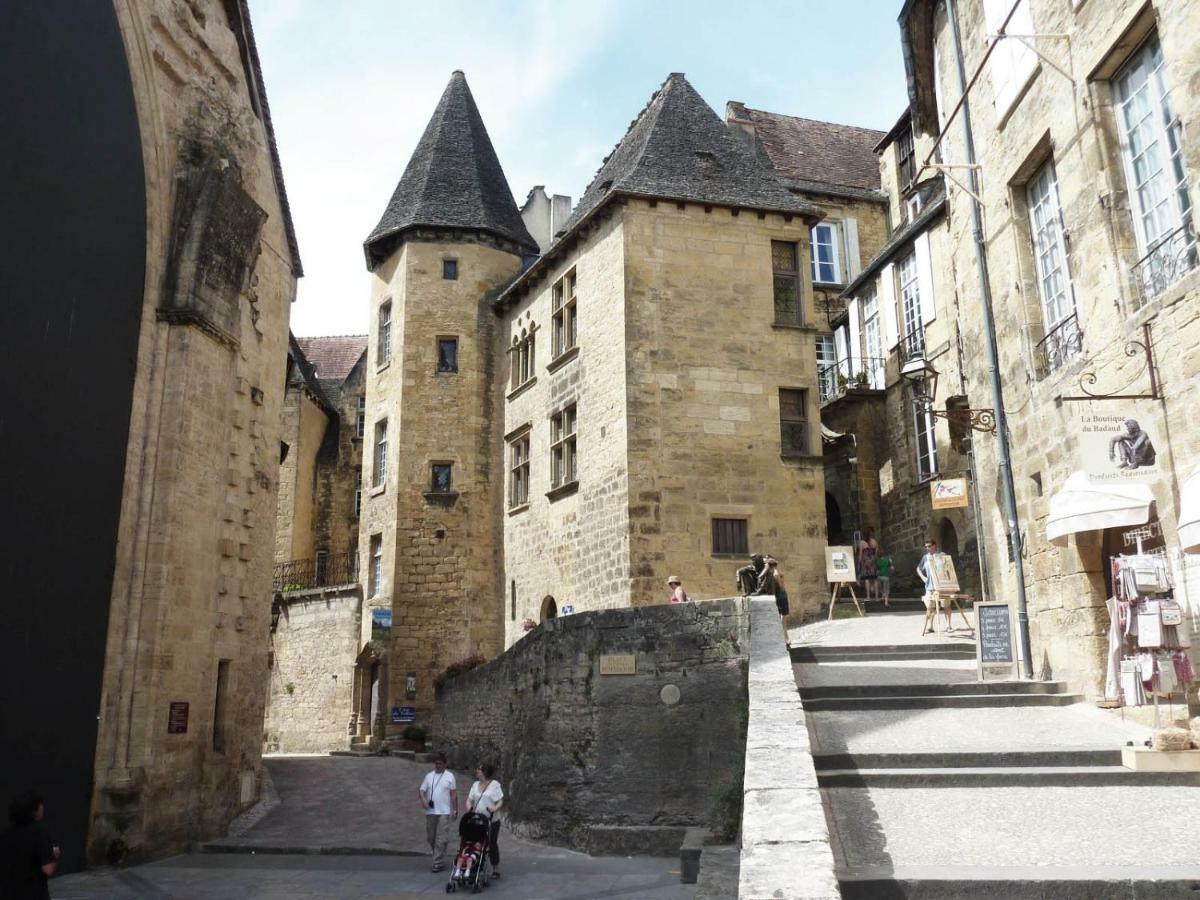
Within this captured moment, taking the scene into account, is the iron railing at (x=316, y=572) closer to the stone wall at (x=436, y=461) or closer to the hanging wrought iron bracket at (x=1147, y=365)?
the stone wall at (x=436, y=461)

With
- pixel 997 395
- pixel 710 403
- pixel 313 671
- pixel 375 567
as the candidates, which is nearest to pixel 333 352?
pixel 313 671

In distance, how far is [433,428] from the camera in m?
23.0

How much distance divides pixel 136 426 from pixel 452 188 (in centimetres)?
1477

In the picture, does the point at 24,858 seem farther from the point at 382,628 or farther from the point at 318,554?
the point at 318,554

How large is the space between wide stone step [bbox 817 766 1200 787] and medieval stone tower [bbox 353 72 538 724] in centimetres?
1624

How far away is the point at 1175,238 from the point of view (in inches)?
305

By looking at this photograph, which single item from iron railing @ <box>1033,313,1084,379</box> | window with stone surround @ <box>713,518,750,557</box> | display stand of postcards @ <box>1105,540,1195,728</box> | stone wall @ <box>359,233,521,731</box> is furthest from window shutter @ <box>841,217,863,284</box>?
display stand of postcards @ <box>1105,540,1195,728</box>

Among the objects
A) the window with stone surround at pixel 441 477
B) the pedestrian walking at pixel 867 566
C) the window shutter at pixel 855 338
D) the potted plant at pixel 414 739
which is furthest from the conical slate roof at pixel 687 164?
the potted plant at pixel 414 739

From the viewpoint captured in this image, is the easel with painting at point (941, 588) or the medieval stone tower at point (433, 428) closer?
the easel with painting at point (941, 588)

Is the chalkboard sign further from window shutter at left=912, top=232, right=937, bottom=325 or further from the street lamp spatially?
window shutter at left=912, top=232, right=937, bottom=325

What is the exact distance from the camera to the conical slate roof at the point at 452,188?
955 inches

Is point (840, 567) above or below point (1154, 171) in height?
below

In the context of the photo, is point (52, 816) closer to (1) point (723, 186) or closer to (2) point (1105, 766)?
(2) point (1105, 766)

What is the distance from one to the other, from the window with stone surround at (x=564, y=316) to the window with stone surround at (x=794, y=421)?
4.15 metres
